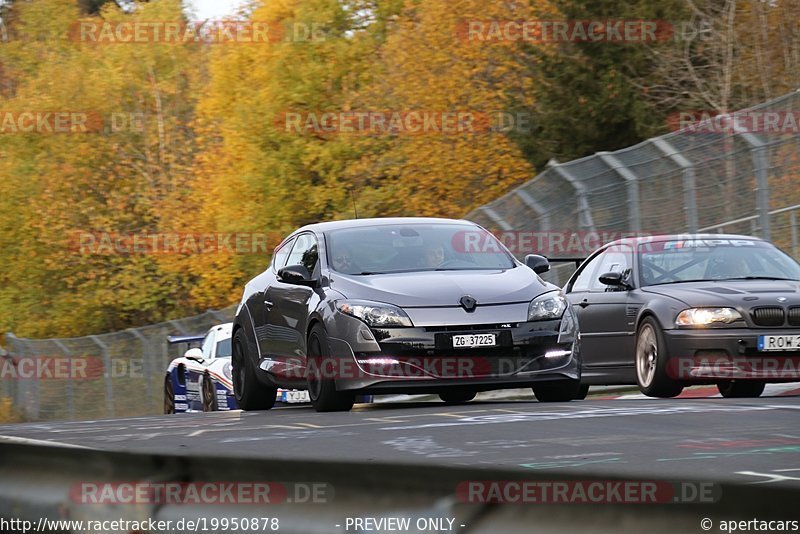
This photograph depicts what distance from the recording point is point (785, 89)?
36875 mm

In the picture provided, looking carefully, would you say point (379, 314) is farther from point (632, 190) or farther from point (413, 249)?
point (632, 190)

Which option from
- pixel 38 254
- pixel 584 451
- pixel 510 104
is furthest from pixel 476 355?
pixel 38 254

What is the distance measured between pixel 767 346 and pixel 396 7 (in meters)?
38.2

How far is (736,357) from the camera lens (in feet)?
41.5

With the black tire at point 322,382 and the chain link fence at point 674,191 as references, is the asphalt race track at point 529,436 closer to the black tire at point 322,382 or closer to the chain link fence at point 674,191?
the black tire at point 322,382

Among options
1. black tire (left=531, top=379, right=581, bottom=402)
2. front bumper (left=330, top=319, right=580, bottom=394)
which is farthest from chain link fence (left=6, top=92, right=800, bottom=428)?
front bumper (left=330, top=319, right=580, bottom=394)

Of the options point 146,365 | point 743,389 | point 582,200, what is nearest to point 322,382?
point 743,389

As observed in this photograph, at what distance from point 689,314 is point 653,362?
2.06 ft

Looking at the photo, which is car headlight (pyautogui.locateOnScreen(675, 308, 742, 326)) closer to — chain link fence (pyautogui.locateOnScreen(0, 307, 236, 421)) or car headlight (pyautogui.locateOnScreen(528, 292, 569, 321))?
car headlight (pyautogui.locateOnScreen(528, 292, 569, 321))

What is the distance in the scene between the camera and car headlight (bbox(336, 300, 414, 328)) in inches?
445

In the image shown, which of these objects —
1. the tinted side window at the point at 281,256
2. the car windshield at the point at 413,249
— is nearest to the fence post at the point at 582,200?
the tinted side window at the point at 281,256

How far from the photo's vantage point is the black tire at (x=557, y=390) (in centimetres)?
1184

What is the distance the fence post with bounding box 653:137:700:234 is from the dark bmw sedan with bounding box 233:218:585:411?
7638 millimetres

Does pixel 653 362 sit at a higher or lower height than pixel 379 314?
lower
